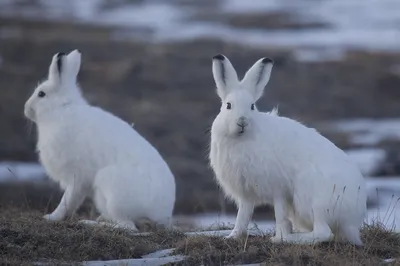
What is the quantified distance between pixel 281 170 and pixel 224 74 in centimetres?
89

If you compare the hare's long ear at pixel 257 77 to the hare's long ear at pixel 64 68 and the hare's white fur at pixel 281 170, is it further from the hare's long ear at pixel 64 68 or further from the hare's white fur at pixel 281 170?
the hare's long ear at pixel 64 68

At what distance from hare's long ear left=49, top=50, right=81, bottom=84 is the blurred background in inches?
51.4

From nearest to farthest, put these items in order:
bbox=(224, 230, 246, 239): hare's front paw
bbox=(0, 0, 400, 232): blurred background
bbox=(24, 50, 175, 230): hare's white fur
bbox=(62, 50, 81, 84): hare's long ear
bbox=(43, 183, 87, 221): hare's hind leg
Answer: bbox=(224, 230, 246, 239): hare's front paw → bbox=(24, 50, 175, 230): hare's white fur → bbox=(43, 183, 87, 221): hare's hind leg → bbox=(62, 50, 81, 84): hare's long ear → bbox=(0, 0, 400, 232): blurred background

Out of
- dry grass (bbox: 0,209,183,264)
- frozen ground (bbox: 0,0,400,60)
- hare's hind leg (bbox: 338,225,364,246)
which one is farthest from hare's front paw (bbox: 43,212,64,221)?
frozen ground (bbox: 0,0,400,60)

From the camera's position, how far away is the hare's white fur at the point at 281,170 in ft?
22.6

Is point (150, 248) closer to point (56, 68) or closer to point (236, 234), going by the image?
point (236, 234)

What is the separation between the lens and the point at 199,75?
25.9 meters

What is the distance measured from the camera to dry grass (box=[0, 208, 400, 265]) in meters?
6.37

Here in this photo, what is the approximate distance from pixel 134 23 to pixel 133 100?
17720mm

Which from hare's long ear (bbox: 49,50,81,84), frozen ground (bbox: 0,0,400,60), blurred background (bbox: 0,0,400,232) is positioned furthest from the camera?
frozen ground (bbox: 0,0,400,60)

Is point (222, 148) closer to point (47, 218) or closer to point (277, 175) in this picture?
point (277, 175)

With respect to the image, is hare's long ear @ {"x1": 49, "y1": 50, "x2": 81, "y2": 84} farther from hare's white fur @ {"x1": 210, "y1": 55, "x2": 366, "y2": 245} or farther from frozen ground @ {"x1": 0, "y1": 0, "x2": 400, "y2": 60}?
frozen ground @ {"x1": 0, "y1": 0, "x2": 400, "y2": 60}

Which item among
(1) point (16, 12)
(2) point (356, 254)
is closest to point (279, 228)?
(2) point (356, 254)

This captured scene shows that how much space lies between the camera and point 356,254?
21.7ft
